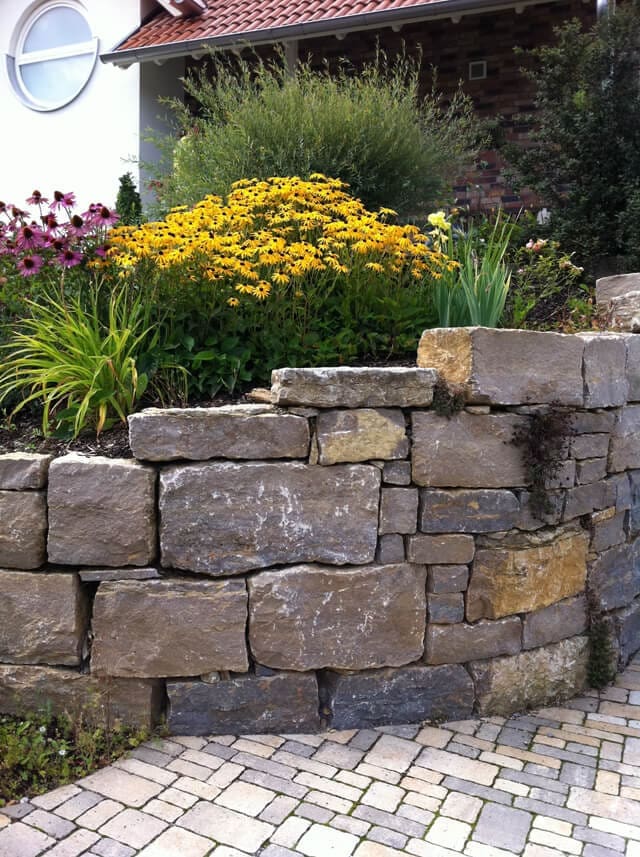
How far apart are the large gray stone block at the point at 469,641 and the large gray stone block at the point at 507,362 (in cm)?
93

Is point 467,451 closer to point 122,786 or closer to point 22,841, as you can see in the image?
point 122,786

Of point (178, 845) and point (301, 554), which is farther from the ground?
point (301, 554)

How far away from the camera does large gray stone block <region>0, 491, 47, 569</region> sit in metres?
2.86

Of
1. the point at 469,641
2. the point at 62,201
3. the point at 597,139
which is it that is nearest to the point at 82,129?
the point at 62,201

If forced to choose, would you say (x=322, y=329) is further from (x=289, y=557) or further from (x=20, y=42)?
(x=20, y=42)

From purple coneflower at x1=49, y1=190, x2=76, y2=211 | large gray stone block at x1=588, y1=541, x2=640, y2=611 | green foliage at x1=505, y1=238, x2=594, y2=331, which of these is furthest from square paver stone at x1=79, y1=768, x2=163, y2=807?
green foliage at x1=505, y1=238, x2=594, y2=331

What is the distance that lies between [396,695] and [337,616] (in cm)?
44

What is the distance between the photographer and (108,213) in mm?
3691

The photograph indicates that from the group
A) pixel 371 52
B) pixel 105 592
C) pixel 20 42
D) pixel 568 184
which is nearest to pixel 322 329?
pixel 105 592

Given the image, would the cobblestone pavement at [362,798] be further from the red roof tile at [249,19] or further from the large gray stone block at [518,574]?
the red roof tile at [249,19]

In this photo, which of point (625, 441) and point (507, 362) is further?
point (625, 441)

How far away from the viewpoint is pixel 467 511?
120 inches

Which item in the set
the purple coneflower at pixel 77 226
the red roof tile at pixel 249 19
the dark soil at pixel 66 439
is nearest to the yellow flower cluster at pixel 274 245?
the purple coneflower at pixel 77 226

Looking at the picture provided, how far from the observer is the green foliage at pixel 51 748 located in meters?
2.61
